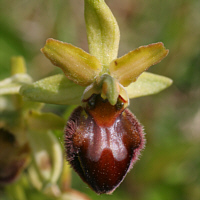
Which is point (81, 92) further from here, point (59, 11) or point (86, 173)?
point (59, 11)

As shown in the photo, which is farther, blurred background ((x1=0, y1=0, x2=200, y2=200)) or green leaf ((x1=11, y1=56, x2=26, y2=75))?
blurred background ((x1=0, y1=0, x2=200, y2=200))

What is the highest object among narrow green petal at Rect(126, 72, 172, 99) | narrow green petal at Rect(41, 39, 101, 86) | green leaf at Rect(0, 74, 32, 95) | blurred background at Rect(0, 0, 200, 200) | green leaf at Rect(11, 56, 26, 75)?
narrow green petal at Rect(41, 39, 101, 86)

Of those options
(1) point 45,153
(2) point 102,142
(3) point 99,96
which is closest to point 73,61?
(3) point 99,96

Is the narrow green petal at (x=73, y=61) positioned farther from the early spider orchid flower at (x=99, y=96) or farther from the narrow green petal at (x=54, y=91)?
the narrow green petal at (x=54, y=91)

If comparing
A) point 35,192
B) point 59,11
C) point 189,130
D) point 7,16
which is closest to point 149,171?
point 189,130

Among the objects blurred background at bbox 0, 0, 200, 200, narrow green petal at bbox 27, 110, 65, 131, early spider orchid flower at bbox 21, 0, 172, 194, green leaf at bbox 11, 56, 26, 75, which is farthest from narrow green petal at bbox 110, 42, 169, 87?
blurred background at bbox 0, 0, 200, 200

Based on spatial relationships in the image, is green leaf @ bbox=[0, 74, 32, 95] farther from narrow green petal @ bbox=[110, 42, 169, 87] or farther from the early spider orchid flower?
narrow green petal @ bbox=[110, 42, 169, 87]
